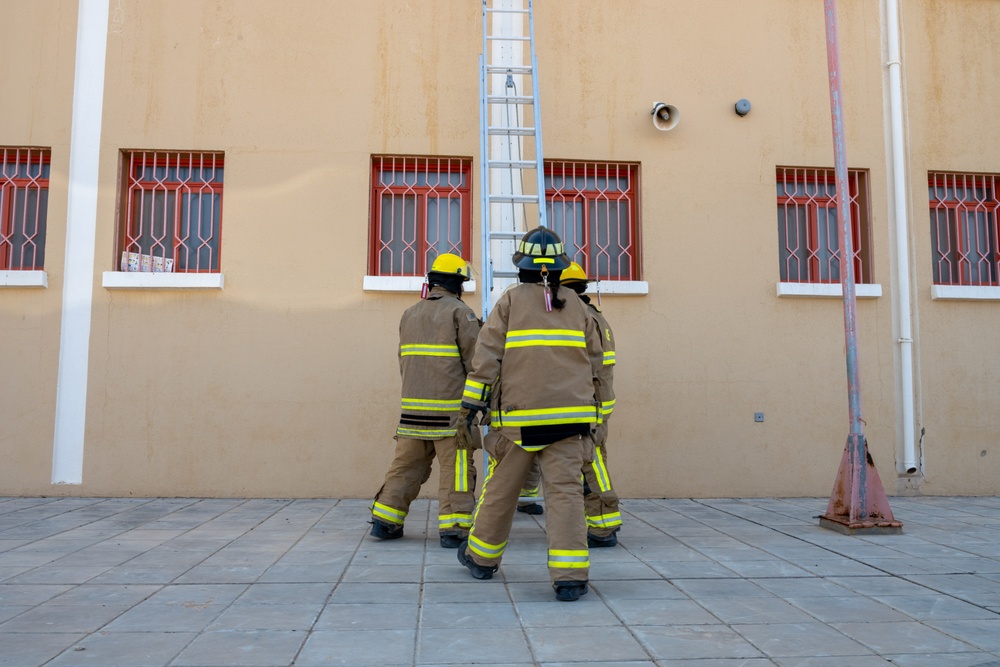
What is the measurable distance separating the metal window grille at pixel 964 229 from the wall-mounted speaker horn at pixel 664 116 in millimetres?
2887

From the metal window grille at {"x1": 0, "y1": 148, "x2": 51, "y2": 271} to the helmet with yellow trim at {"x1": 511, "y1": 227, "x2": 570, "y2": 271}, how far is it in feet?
17.8

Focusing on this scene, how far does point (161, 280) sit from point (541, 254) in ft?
14.7

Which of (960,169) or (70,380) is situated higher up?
(960,169)

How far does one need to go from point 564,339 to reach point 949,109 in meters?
6.27

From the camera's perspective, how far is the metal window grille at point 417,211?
24.9ft

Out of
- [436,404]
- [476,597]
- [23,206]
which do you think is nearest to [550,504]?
[476,597]

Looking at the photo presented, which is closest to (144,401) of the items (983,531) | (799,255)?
(799,255)

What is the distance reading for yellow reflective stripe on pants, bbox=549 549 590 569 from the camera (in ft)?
12.6

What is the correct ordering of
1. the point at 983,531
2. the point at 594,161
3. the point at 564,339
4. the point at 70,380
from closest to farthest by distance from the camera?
1. the point at 564,339
2. the point at 983,531
3. the point at 70,380
4. the point at 594,161

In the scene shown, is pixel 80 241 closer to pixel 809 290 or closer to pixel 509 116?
pixel 509 116

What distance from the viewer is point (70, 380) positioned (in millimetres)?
7109

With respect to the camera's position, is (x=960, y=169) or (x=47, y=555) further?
(x=960, y=169)

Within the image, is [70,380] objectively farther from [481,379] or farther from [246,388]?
[481,379]

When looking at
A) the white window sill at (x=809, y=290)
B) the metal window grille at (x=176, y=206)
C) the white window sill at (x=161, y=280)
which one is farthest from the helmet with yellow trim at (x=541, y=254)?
the metal window grille at (x=176, y=206)
